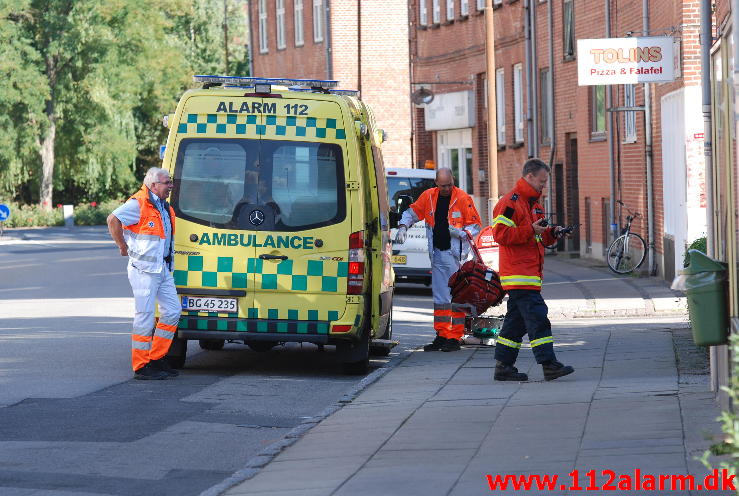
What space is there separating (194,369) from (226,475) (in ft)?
17.8

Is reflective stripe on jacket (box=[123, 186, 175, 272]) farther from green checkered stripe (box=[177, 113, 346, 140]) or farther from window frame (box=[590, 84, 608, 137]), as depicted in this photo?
window frame (box=[590, 84, 608, 137])

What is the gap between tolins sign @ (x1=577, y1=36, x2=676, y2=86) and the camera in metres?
21.0

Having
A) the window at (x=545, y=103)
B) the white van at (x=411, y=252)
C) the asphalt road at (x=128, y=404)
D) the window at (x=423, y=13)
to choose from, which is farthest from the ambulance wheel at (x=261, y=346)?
the window at (x=423, y=13)

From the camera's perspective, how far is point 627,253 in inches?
1020

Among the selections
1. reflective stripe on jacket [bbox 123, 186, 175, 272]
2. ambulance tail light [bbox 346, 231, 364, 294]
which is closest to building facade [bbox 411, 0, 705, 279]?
ambulance tail light [bbox 346, 231, 364, 294]

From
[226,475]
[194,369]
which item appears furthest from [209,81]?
[226,475]

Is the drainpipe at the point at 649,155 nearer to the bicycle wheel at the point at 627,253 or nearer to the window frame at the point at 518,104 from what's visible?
the bicycle wheel at the point at 627,253

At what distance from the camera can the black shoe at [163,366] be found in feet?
42.4

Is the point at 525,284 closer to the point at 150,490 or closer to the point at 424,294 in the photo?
the point at 150,490

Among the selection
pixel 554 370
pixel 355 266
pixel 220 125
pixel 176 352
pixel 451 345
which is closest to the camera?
pixel 554 370

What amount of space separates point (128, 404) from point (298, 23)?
44.4 m

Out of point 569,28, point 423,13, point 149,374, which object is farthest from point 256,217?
point 423,13

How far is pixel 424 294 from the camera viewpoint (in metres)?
24.3

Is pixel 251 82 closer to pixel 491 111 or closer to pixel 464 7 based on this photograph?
pixel 491 111
